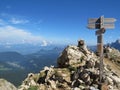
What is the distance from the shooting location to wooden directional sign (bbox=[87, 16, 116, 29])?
83.4 feet

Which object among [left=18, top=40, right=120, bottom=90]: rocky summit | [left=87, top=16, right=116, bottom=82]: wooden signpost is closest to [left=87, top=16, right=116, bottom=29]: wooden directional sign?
[left=87, top=16, right=116, bottom=82]: wooden signpost

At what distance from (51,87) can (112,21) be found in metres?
10.8

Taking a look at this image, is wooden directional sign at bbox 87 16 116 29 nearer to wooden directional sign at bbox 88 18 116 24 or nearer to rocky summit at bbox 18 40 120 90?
wooden directional sign at bbox 88 18 116 24

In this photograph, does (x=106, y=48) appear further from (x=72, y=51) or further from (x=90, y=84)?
(x=90, y=84)

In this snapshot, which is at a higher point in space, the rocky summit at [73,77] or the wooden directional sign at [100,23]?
the wooden directional sign at [100,23]

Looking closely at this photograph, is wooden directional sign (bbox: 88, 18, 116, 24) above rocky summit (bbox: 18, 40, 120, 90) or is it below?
above

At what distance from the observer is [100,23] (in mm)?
25531

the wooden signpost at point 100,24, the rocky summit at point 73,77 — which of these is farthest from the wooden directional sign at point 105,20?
the rocky summit at point 73,77

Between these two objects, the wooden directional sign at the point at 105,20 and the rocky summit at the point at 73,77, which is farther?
the rocky summit at the point at 73,77

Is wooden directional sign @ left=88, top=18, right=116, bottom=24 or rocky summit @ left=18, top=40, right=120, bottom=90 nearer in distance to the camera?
wooden directional sign @ left=88, top=18, right=116, bottom=24

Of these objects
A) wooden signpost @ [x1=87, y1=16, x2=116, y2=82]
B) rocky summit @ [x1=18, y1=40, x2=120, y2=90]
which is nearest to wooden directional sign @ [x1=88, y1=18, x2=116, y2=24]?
wooden signpost @ [x1=87, y1=16, x2=116, y2=82]

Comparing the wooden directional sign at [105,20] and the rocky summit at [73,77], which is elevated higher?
the wooden directional sign at [105,20]

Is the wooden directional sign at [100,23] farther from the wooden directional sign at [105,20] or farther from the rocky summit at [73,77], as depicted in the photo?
the rocky summit at [73,77]

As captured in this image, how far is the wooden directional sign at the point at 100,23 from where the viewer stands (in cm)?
2542
